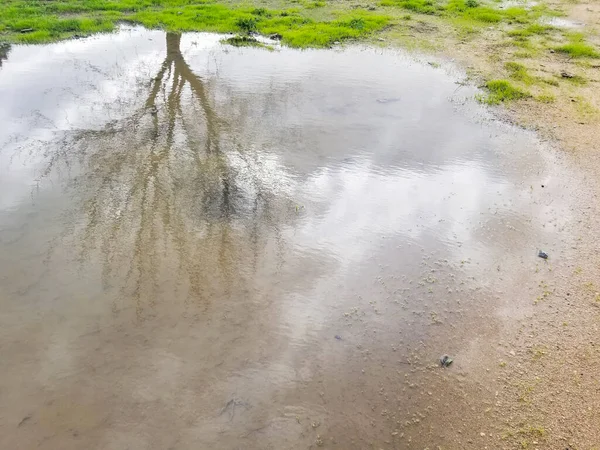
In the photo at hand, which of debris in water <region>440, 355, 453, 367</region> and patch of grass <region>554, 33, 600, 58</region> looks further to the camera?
patch of grass <region>554, 33, 600, 58</region>

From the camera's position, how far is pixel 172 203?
7227mm

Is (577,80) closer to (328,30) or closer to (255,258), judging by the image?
(328,30)

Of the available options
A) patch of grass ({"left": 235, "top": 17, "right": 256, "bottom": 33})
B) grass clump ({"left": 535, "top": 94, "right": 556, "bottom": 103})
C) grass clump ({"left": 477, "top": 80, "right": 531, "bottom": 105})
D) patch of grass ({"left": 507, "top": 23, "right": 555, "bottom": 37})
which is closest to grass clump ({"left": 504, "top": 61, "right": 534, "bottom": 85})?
grass clump ({"left": 477, "top": 80, "right": 531, "bottom": 105})

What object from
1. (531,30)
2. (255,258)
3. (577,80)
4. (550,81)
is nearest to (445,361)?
(255,258)

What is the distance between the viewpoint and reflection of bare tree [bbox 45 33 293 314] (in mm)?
5965

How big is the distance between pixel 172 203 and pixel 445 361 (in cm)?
460

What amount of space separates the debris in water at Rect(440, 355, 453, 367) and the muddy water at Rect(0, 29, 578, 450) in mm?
71

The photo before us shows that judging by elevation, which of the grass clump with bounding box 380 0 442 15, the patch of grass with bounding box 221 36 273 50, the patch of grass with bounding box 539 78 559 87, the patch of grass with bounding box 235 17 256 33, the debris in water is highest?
the grass clump with bounding box 380 0 442 15

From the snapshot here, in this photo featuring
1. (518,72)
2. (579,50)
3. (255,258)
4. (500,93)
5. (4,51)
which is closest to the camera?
(255,258)

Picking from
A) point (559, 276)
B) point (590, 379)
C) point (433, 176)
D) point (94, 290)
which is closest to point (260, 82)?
point (433, 176)

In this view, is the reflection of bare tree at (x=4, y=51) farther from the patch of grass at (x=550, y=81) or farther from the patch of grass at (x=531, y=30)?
the patch of grass at (x=531, y=30)

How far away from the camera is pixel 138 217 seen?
6914 mm

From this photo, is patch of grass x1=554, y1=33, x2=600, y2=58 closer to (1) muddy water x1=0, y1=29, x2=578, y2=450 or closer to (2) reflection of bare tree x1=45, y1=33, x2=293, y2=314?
(1) muddy water x1=0, y1=29, x2=578, y2=450

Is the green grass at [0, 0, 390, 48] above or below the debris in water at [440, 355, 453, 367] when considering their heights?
above
